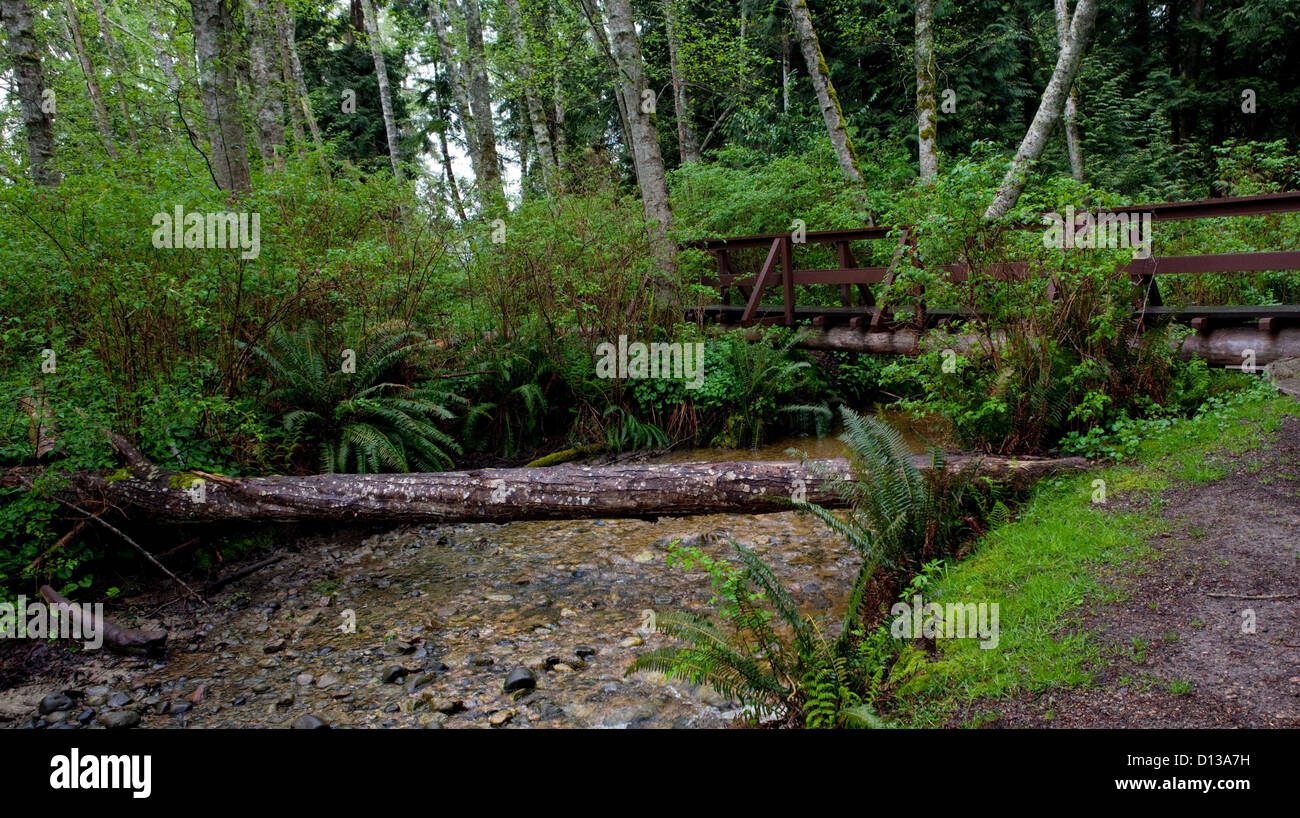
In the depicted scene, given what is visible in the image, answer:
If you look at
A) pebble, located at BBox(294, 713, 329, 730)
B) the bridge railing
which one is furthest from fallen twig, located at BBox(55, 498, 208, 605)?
the bridge railing

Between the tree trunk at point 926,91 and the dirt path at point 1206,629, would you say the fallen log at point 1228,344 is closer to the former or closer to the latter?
the dirt path at point 1206,629

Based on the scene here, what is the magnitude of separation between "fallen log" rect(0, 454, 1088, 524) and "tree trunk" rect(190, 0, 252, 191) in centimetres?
552

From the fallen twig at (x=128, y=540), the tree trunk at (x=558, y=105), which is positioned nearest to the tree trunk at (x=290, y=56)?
the tree trunk at (x=558, y=105)

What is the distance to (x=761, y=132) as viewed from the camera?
1875 centimetres

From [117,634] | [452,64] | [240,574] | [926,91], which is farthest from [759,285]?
[452,64]

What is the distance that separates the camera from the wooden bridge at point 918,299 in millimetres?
6551

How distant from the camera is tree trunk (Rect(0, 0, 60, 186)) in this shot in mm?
8242

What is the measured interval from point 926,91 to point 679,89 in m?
6.97

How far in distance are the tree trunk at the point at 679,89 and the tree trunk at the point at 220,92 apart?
8715 mm

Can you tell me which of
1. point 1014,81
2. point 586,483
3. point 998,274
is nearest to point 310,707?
point 586,483

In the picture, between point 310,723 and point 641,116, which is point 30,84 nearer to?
point 641,116

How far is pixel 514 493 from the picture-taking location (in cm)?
591

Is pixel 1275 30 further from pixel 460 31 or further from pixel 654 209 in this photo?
pixel 460 31

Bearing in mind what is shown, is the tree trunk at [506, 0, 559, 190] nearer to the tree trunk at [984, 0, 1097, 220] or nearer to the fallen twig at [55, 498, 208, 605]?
the tree trunk at [984, 0, 1097, 220]
